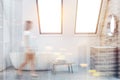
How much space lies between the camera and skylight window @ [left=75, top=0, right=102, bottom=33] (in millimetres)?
3484

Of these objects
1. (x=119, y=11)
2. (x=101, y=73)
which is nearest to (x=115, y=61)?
(x=101, y=73)

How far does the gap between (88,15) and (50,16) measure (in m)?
0.61

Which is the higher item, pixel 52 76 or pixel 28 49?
pixel 28 49

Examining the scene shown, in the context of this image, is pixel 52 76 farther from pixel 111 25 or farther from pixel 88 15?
pixel 88 15

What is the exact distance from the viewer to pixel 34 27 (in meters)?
3.50

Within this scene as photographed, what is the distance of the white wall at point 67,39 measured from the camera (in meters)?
3.44

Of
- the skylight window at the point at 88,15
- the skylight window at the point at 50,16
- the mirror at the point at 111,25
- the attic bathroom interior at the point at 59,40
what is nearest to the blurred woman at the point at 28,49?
the attic bathroom interior at the point at 59,40

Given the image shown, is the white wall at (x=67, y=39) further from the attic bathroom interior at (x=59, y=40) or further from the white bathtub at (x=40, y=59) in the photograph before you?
the white bathtub at (x=40, y=59)

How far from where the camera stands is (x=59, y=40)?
3623 millimetres

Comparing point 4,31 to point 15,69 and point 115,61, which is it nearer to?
point 15,69

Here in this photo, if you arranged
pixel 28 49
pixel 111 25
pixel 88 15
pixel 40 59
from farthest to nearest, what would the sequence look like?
pixel 88 15, pixel 40 59, pixel 111 25, pixel 28 49

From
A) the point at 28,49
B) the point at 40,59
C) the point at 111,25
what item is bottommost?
the point at 40,59

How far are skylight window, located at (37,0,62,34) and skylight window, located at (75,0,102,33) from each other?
1.01ft

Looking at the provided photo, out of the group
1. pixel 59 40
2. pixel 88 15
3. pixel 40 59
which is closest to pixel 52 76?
pixel 40 59
